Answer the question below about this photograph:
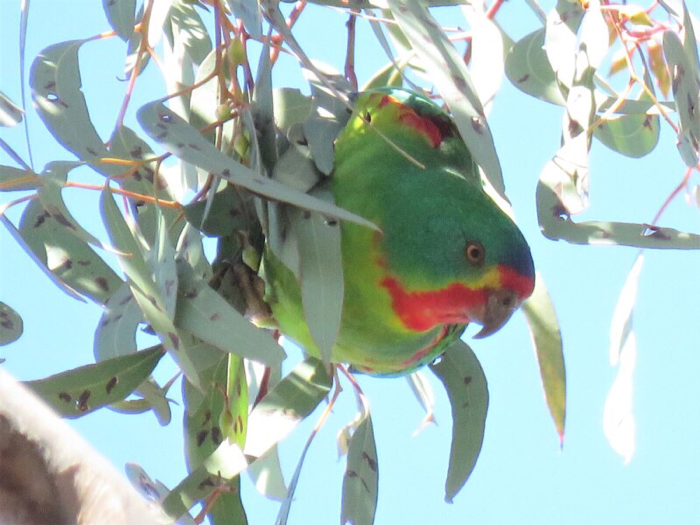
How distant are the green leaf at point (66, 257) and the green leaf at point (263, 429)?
24 centimetres

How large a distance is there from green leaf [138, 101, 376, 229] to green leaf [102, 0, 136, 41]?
0.10 metres

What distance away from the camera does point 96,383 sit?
119cm

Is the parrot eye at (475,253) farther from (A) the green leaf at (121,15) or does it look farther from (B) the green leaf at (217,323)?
(A) the green leaf at (121,15)

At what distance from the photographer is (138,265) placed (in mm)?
1058

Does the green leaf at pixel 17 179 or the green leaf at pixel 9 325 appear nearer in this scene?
the green leaf at pixel 17 179

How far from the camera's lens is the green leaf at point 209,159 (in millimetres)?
959

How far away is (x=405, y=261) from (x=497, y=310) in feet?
0.43

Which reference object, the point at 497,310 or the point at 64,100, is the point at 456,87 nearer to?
the point at 497,310

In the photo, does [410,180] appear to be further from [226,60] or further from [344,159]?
[226,60]

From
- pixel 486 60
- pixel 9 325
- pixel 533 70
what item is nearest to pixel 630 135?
pixel 533 70

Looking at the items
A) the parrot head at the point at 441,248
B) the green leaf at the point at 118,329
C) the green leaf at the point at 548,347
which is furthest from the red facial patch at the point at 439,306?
the green leaf at the point at 118,329

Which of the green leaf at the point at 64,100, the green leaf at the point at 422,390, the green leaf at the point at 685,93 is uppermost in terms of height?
the green leaf at the point at 64,100

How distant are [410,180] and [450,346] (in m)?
0.27

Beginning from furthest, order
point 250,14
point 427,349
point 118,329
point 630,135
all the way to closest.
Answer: point 630,135, point 427,349, point 118,329, point 250,14
